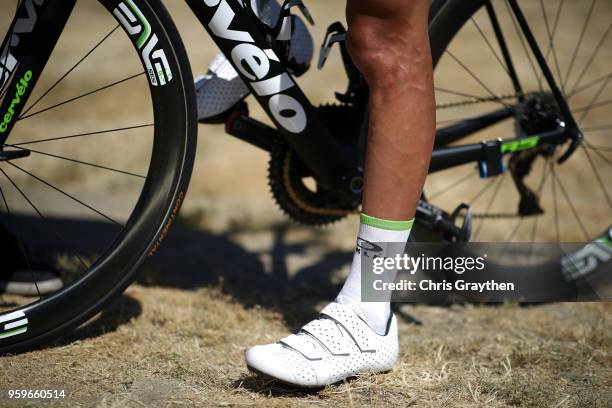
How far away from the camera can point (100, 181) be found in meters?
4.22

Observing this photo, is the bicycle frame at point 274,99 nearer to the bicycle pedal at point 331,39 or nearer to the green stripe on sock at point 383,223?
the bicycle pedal at point 331,39

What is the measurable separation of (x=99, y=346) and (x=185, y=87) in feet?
2.70

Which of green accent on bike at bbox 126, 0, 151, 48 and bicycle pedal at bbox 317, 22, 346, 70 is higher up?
bicycle pedal at bbox 317, 22, 346, 70

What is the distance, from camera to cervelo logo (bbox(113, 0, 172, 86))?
1786 mm

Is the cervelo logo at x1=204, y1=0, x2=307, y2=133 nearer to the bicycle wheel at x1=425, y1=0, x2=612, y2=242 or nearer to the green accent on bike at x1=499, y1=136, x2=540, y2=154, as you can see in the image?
the bicycle wheel at x1=425, y1=0, x2=612, y2=242

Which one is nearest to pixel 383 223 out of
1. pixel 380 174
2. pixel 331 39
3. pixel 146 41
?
pixel 380 174

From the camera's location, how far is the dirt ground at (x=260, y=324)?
1728 mm

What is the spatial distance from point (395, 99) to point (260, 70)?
0.47 meters

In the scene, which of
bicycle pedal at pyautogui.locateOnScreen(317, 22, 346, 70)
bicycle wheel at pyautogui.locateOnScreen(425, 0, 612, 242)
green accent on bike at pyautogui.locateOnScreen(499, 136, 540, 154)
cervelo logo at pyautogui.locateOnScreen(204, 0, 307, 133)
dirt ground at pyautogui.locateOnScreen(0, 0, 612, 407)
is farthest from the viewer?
bicycle wheel at pyautogui.locateOnScreen(425, 0, 612, 242)

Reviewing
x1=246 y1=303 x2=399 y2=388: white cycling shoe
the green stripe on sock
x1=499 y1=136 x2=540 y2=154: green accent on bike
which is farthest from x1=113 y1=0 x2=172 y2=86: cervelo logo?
x1=499 y1=136 x2=540 y2=154: green accent on bike

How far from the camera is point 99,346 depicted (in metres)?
1.97

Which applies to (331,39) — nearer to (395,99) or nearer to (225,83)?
(225,83)

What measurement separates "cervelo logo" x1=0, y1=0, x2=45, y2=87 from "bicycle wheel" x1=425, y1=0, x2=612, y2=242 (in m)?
1.26

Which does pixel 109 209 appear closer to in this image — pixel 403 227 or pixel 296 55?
pixel 296 55
